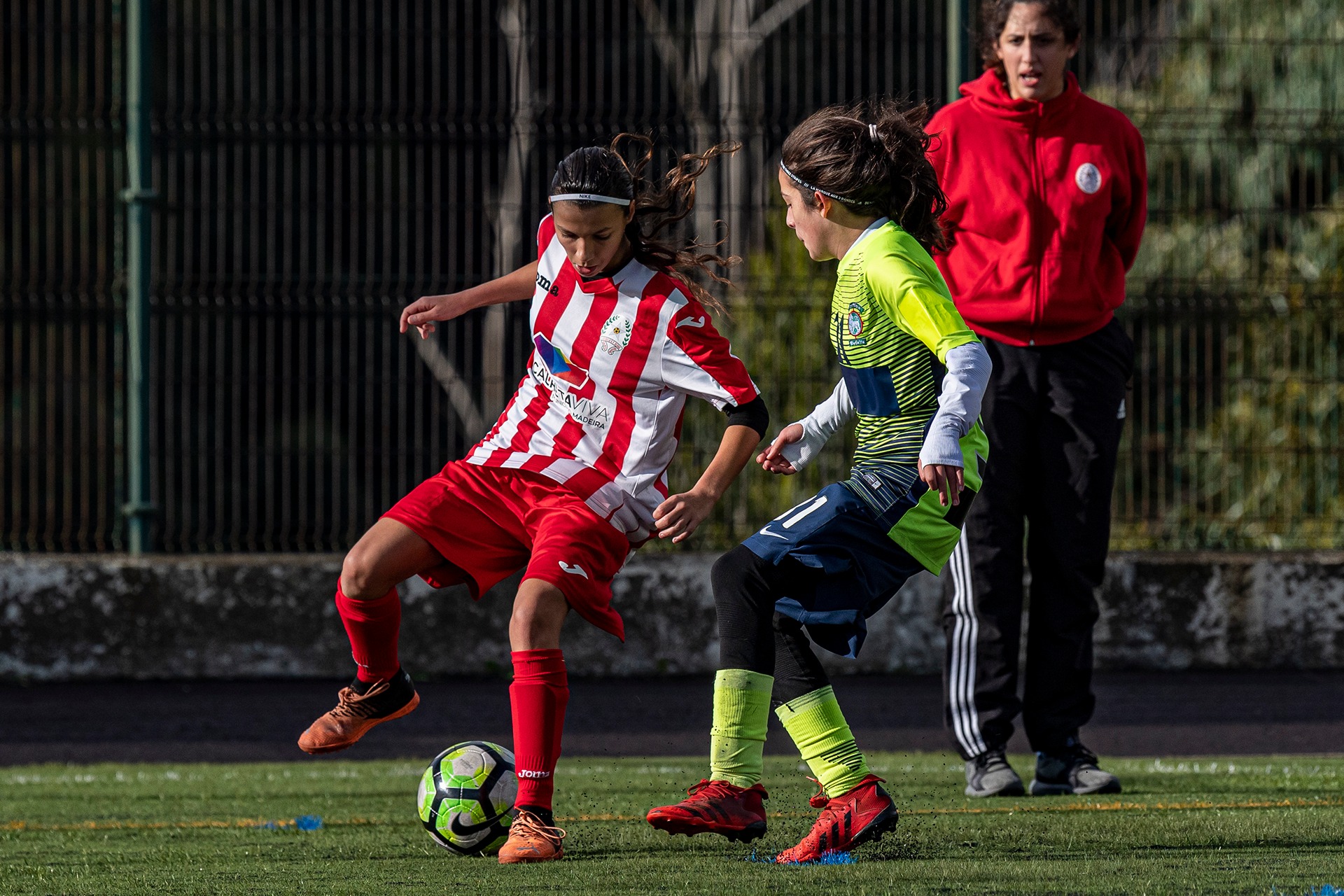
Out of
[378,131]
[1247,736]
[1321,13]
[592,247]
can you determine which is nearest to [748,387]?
[592,247]

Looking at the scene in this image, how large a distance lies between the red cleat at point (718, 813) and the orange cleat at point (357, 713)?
116cm

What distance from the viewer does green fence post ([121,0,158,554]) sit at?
25.3 feet

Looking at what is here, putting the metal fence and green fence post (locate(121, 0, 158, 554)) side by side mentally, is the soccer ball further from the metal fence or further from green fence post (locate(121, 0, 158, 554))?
green fence post (locate(121, 0, 158, 554))

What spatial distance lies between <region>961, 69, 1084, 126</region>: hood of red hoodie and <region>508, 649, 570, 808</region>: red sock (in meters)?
2.21

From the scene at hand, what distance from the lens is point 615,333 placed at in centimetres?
427

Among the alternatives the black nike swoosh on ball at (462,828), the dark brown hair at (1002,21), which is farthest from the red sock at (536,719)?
the dark brown hair at (1002,21)

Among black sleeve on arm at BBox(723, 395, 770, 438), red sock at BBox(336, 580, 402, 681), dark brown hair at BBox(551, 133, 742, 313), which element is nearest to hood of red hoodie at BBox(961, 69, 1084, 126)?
dark brown hair at BBox(551, 133, 742, 313)

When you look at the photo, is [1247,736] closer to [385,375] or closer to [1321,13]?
[385,375]

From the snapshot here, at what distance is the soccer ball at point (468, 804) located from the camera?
3.88m

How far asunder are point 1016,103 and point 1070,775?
1983mm

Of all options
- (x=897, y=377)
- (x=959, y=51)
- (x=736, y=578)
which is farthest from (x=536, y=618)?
(x=959, y=51)

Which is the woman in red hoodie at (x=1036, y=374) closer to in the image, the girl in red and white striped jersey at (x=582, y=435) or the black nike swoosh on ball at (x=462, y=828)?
the girl in red and white striped jersey at (x=582, y=435)

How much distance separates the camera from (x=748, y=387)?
417cm

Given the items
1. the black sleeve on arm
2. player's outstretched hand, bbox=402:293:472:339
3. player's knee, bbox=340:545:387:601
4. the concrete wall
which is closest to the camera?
the black sleeve on arm
